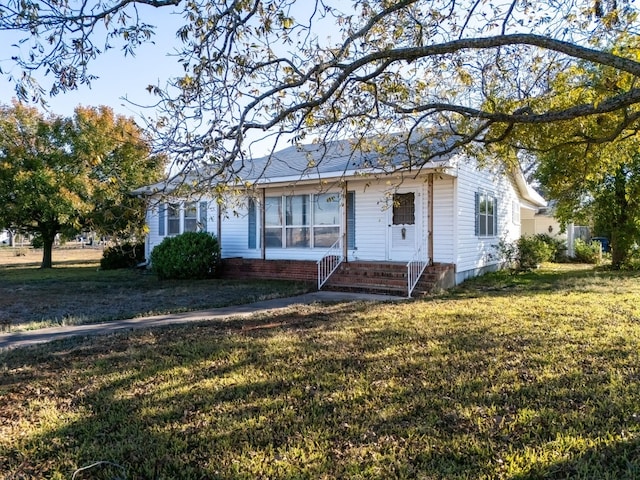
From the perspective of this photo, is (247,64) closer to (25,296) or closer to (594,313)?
(594,313)

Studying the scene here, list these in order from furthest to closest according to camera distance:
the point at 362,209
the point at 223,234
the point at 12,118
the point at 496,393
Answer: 1. the point at 12,118
2. the point at 223,234
3. the point at 362,209
4. the point at 496,393

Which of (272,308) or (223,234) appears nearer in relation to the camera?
(272,308)

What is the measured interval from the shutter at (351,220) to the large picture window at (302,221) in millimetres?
340

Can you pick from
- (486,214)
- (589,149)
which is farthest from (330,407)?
(486,214)

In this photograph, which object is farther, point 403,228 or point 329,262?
point 329,262

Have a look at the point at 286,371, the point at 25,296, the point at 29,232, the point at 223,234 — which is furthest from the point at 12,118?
the point at 286,371

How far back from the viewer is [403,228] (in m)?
13.6

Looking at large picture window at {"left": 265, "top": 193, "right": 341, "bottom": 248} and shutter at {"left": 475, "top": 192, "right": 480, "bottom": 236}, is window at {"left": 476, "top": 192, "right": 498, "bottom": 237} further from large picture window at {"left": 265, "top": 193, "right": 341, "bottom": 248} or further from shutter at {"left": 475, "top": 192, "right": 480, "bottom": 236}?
large picture window at {"left": 265, "top": 193, "right": 341, "bottom": 248}

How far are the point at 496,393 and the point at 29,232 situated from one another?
2334cm

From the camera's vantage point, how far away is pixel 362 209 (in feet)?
46.5

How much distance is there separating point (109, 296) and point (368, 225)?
7.16 meters

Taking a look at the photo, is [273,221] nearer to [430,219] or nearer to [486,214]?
[430,219]

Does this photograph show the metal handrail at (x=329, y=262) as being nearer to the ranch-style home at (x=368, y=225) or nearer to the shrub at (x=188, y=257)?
the ranch-style home at (x=368, y=225)

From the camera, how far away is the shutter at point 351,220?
46.8 feet
